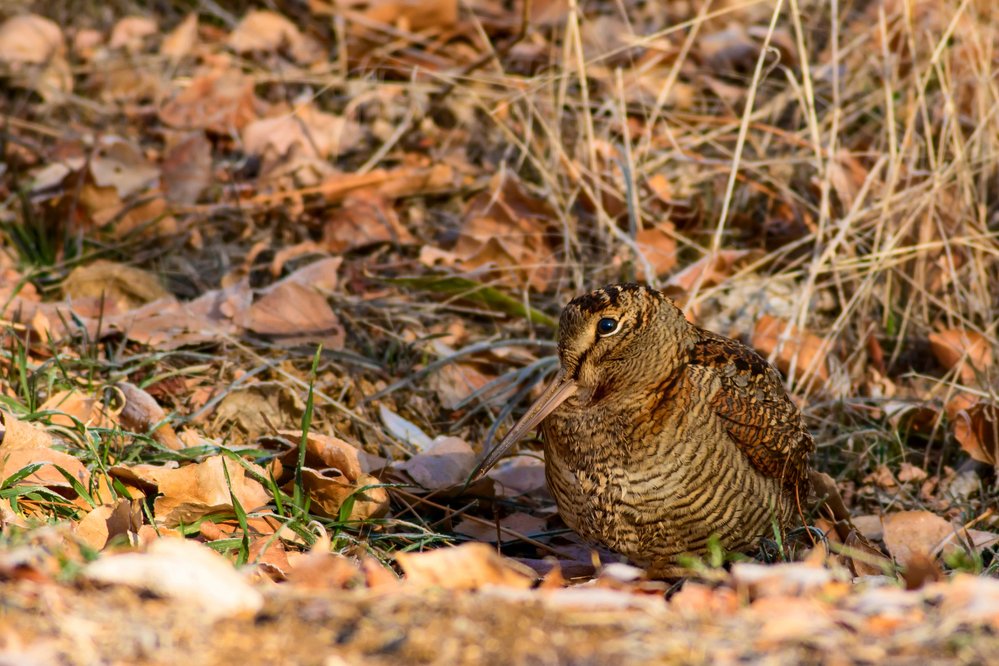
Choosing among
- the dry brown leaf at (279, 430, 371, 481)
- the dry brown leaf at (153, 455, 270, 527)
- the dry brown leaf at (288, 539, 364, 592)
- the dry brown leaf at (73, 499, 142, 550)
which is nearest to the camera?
the dry brown leaf at (288, 539, 364, 592)

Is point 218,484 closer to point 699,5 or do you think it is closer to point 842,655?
point 842,655

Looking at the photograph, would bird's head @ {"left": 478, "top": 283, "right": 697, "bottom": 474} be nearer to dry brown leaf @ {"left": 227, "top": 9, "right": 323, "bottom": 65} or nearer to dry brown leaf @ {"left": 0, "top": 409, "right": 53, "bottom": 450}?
dry brown leaf @ {"left": 0, "top": 409, "right": 53, "bottom": 450}

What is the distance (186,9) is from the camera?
753 centimetres

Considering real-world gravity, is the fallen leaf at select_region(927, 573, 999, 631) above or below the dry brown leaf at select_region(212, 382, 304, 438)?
above

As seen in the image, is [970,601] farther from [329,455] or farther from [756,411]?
[329,455]

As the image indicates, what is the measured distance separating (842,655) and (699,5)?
5.76 meters

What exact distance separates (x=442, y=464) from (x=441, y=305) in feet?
3.51

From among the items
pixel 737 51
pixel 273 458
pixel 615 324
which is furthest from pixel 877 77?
pixel 273 458

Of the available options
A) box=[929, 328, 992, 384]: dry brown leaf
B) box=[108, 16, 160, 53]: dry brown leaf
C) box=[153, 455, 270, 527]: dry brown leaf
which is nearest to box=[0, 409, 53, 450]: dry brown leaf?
box=[153, 455, 270, 527]: dry brown leaf

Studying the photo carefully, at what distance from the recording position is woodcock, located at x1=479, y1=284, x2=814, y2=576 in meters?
3.64

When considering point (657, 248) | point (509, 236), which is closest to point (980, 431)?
point (657, 248)

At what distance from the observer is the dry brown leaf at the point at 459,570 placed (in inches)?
98.1

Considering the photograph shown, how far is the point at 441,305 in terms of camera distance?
17.0 ft

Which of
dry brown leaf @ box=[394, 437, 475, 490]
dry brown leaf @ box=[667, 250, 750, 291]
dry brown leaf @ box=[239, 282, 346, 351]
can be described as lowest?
dry brown leaf @ box=[394, 437, 475, 490]
